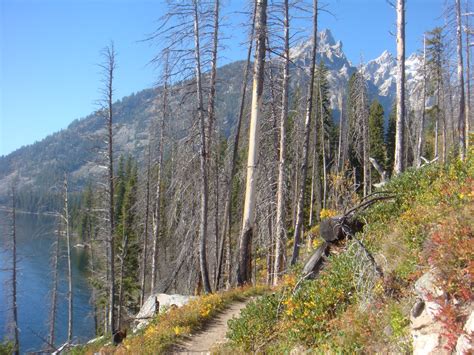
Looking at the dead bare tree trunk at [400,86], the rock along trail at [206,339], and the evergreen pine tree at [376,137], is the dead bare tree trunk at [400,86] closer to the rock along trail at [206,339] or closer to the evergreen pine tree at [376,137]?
the rock along trail at [206,339]

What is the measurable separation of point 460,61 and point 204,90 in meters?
15.3

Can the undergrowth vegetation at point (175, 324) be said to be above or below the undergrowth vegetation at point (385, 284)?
below

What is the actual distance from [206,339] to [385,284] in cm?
417

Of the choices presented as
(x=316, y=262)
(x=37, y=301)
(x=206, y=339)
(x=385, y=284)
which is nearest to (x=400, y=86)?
(x=316, y=262)

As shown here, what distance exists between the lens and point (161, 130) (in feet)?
64.8

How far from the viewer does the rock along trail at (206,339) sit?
24.4 feet

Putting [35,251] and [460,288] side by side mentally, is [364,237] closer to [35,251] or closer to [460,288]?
[460,288]

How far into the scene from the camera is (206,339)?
7.96 meters

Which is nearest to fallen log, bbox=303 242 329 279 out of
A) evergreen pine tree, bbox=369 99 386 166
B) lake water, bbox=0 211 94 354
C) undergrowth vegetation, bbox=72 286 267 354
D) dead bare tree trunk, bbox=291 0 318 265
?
undergrowth vegetation, bbox=72 286 267 354

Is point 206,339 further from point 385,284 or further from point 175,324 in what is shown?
point 385,284

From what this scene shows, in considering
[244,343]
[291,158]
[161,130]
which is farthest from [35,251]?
[244,343]

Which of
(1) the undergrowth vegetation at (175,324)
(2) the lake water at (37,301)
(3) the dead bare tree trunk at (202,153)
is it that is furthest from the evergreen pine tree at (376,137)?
(1) the undergrowth vegetation at (175,324)

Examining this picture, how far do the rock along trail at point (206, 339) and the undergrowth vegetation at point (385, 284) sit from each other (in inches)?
33.8

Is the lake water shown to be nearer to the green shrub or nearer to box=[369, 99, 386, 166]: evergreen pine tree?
the green shrub
